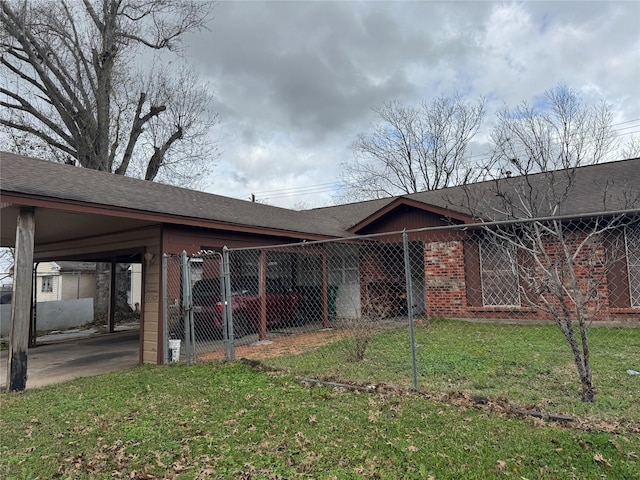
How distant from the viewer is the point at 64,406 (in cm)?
479

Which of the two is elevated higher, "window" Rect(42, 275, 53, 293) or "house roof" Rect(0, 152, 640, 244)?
"house roof" Rect(0, 152, 640, 244)

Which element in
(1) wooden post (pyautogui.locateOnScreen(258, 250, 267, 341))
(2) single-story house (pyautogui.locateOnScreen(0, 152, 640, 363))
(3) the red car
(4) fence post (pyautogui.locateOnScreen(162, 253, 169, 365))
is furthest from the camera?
(3) the red car

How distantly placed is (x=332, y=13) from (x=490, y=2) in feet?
12.4

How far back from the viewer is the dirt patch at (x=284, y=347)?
7.41 m

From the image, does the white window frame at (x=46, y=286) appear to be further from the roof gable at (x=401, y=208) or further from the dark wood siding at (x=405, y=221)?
the dark wood siding at (x=405, y=221)

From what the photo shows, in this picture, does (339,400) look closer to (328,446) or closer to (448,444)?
(328,446)

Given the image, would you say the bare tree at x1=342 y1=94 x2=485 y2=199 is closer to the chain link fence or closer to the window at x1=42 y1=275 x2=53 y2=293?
the chain link fence

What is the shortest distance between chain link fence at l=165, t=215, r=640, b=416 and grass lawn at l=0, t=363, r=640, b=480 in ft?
2.68

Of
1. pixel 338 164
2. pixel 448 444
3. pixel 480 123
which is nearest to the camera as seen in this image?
pixel 448 444

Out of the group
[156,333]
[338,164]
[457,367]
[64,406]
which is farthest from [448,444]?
[338,164]

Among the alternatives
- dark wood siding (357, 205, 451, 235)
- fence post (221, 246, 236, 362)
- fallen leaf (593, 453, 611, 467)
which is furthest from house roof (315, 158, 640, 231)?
fallen leaf (593, 453, 611, 467)

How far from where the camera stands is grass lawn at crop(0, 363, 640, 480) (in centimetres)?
282

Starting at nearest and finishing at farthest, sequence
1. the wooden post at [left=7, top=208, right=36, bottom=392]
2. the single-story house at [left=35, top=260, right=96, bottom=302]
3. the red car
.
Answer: the wooden post at [left=7, top=208, right=36, bottom=392] → the red car → the single-story house at [left=35, top=260, right=96, bottom=302]

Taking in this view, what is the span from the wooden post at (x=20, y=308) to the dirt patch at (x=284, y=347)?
9.00 feet
